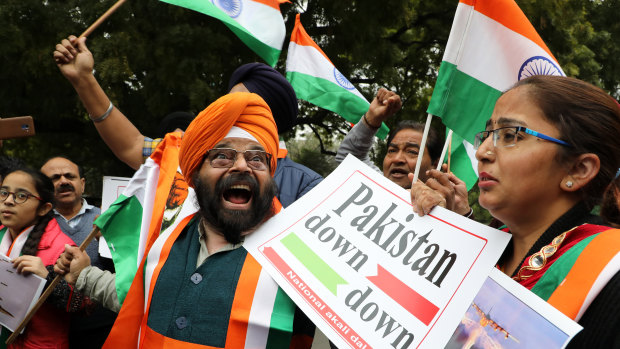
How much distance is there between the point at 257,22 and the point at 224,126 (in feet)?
6.55

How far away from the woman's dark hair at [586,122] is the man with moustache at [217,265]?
1.08 m

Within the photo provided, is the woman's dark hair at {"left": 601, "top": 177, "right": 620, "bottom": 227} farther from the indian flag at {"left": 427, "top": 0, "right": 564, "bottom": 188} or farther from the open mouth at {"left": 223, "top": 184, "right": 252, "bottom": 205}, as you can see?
the open mouth at {"left": 223, "top": 184, "right": 252, "bottom": 205}

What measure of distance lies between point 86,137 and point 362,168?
9.15 meters

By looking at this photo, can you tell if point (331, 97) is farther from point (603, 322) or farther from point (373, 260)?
point (603, 322)

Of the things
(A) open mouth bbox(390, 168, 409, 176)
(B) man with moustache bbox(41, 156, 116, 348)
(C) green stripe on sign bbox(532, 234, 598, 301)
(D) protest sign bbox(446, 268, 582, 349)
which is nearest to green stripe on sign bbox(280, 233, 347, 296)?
(D) protest sign bbox(446, 268, 582, 349)

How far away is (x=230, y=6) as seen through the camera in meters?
4.07

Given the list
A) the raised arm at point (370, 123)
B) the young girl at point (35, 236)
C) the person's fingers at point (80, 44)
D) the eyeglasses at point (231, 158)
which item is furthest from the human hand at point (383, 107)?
the young girl at point (35, 236)

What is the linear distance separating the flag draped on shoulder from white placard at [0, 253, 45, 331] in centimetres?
56

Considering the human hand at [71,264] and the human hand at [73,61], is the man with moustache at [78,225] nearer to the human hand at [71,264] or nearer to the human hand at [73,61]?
the human hand at [71,264]

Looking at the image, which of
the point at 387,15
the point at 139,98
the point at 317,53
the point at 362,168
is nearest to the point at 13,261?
the point at 362,168

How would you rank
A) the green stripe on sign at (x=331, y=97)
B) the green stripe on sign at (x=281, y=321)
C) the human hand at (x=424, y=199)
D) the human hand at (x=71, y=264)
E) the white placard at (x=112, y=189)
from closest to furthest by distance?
the human hand at (x=424, y=199)
the green stripe on sign at (x=281, y=321)
the human hand at (x=71, y=264)
the white placard at (x=112, y=189)
the green stripe on sign at (x=331, y=97)

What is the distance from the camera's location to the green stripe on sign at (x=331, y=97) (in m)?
5.35

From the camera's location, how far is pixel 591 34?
1027 cm

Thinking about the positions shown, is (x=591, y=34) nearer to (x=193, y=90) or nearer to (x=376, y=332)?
(x=193, y=90)
